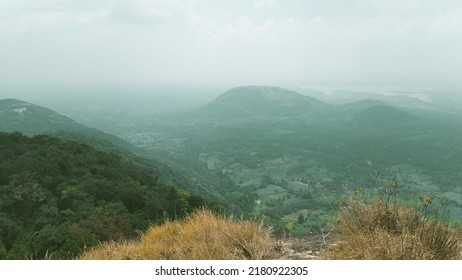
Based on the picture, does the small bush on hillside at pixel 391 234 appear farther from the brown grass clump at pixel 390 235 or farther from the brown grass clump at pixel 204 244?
the brown grass clump at pixel 204 244

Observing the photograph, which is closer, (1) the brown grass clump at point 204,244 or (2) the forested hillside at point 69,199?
(1) the brown grass clump at point 204,244

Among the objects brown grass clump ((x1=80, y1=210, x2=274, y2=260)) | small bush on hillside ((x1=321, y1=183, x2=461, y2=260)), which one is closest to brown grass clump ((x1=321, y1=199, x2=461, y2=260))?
small bush on hillside ((x1=321, y1=183, x2=461, y2=260))

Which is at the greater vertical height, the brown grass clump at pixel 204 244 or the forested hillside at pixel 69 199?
the brown grass clump at pixel 204 244

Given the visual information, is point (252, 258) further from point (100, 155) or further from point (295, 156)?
point (295, 156)

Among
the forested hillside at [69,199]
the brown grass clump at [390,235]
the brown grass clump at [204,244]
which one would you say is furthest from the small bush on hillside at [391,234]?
the forested hillside at [69,199]

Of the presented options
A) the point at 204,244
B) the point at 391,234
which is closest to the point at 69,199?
the point at 204,244

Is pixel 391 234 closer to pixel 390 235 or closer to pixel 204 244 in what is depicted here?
pixel 390 235

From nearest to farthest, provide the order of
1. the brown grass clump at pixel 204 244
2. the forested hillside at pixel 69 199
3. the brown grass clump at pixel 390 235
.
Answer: the brown grass clump at pixel 390 235, the brown grass clump at pixel 204 244, the forested hillside at pixel 69 199
